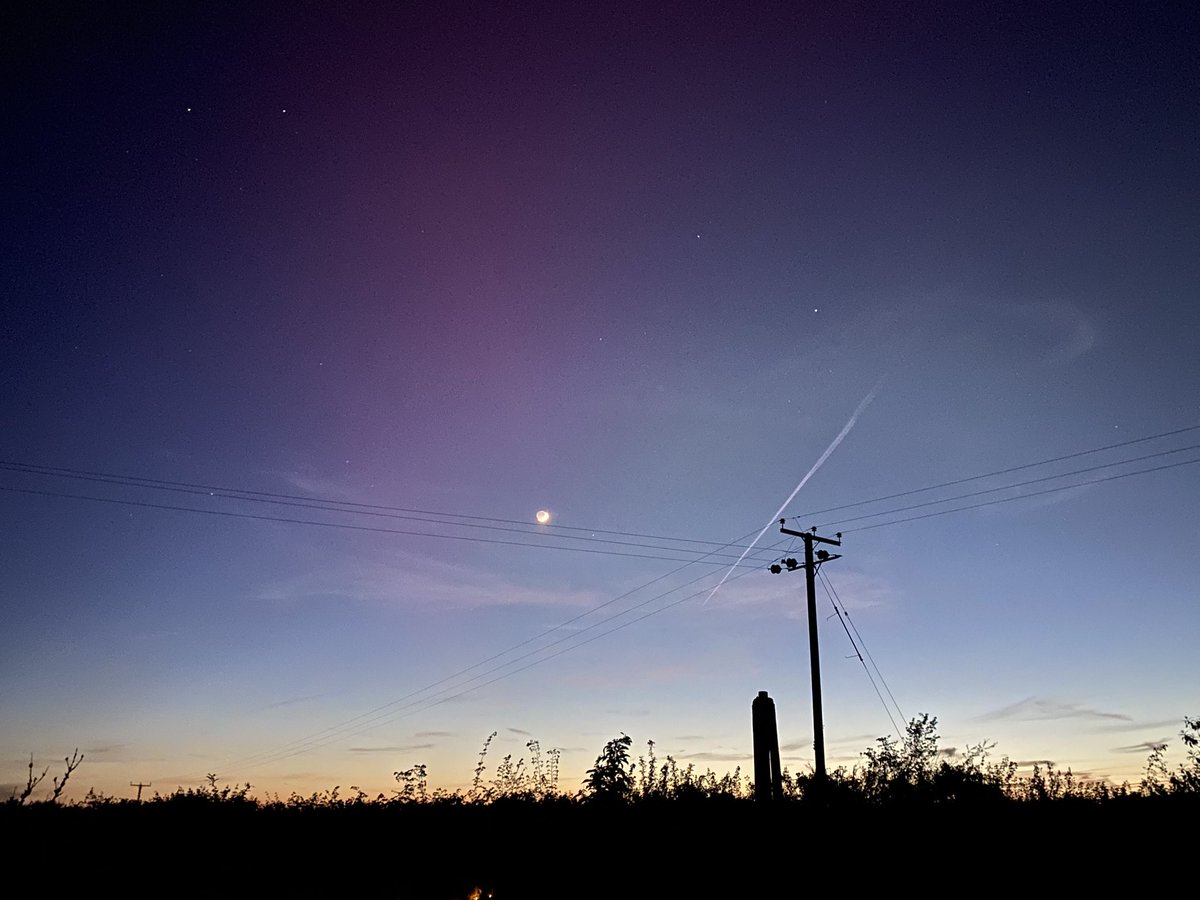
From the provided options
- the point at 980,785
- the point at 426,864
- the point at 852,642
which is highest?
the point at 852,642

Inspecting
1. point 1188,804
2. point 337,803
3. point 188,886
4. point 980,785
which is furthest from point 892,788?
point 188,886

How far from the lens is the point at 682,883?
10586mm

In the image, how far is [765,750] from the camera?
12070 millimetres

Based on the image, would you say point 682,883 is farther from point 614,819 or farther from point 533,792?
point 533,792

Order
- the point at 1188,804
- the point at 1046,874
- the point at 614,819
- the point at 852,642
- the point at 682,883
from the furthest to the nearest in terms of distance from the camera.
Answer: the point at 852,642, the point at 614,819, the point at 1188,804, the point at 682,883, the point at 1046,874

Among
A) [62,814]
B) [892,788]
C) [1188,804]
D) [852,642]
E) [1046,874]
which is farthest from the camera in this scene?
[852,642]

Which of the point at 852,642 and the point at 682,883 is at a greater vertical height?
the point at 852,642

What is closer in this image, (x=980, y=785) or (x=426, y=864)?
(x=426, y=864)

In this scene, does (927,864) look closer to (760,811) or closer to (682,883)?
(760,811)

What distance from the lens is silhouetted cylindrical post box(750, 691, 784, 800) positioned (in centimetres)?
1184

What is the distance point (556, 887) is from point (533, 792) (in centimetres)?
749

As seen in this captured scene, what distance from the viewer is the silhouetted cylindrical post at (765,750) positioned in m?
11.8

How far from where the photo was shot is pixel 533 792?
59.8ft

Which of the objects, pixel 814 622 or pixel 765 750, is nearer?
pixel 765 750
